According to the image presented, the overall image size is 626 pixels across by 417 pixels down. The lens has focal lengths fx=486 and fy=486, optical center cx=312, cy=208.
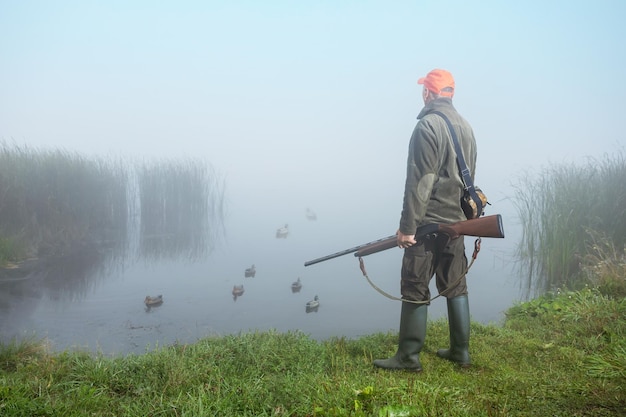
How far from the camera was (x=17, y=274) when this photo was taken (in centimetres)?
1019

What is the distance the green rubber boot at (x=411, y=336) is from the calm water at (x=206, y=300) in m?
2.00

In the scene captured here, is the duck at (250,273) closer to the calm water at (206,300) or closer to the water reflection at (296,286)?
the calm water at (206,300)

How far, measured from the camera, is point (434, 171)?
391cm

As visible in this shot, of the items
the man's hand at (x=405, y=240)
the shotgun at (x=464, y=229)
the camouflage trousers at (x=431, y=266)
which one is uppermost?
the shotgun at (x=464, y=229)

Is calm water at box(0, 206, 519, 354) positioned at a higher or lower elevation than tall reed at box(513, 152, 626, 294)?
lower

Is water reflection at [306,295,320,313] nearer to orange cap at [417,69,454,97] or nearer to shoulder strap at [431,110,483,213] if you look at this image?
shoulder strap at [431,110,483,213]

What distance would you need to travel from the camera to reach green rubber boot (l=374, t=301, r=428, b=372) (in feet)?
13.4

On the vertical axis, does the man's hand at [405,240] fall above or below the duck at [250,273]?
above

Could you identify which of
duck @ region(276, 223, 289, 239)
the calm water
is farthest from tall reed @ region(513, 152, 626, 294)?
duck @ region(276, 223, 289, 239)

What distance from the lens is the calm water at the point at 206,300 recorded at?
7789mm

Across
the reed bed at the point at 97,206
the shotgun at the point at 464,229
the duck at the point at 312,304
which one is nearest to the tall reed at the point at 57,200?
the reed bed at the point at 97,206

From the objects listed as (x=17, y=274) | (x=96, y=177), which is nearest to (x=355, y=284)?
(x=17, y=274)

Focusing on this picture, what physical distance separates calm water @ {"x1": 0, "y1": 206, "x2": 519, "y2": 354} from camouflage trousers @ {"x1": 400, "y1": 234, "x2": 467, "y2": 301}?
2.24 m

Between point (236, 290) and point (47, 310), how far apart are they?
3.58 metres
